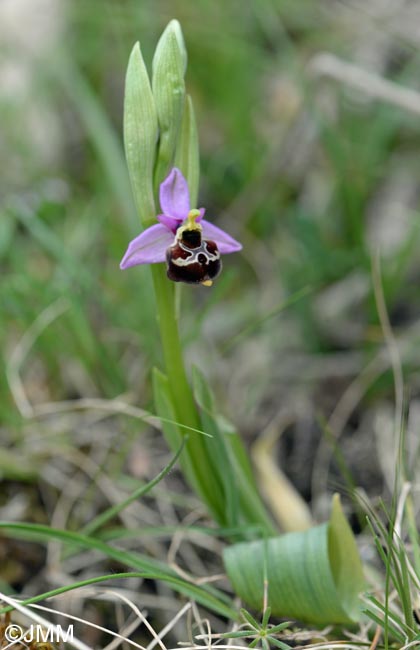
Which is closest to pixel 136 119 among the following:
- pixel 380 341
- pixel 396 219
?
pixel 380 341

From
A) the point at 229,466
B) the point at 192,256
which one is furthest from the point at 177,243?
the point at 229,466

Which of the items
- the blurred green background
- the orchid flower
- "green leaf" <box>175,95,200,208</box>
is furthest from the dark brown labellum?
the blurred green background

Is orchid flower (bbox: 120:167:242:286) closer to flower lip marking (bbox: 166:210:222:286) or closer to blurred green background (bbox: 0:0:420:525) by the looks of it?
flower lip marking (bbox: 166:210:222:286)

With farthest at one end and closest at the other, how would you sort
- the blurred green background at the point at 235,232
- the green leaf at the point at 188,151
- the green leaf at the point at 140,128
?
the blurred green background at the point at 235,232
the green leaf at the point at 188,151
the green leaf at the point at 140,128

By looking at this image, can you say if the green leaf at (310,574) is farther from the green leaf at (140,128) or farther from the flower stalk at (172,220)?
the green leaf at (140,128)

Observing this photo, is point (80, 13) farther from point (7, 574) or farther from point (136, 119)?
point (7, 574)

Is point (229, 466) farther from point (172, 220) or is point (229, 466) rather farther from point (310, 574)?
point (172, 220)

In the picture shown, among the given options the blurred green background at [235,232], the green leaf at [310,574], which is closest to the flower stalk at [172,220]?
the green leaf at [310,574]

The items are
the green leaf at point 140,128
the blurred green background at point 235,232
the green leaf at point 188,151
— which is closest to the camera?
the green leaf at point 140,128
